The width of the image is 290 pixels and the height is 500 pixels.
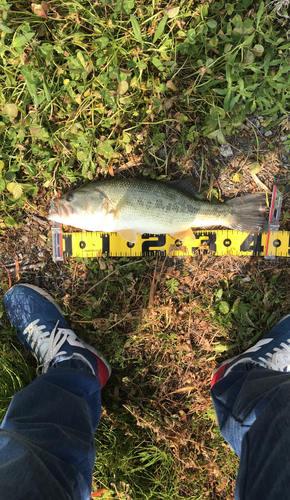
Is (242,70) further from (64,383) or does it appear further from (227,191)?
(64,383)

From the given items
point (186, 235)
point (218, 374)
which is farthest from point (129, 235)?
point (218, 374)

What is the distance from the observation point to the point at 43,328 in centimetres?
347

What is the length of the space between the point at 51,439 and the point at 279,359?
2.49 metres

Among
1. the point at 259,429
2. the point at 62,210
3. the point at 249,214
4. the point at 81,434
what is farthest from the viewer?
the point at 249,214

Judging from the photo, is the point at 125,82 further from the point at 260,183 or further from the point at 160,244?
the point at 260,183

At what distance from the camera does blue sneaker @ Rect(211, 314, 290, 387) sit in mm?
3197


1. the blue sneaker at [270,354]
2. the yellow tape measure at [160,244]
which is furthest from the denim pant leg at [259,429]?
the yellow tape measure at [160,244]

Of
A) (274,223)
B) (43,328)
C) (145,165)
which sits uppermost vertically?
(145,165)

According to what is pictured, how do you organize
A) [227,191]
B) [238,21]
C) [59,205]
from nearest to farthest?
[238,21] → [59,205] → [227,191]

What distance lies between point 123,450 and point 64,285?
2.03m

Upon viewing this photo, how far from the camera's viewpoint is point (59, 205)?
10.5 ft

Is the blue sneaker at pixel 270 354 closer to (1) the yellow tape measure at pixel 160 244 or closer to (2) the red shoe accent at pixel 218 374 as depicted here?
(2) the red shoe accent at pixel 218 374

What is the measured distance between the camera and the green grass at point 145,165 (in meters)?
3.10

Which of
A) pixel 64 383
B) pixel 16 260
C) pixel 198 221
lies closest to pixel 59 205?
pixel 16 260
